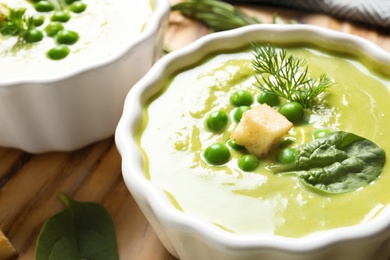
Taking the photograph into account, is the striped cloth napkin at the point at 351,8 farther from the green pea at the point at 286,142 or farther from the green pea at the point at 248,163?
the green pea at the point at 248,163

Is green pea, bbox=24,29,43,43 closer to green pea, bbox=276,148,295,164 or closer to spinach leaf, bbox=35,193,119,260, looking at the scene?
spinach leaf, bbox=35,193,119,260

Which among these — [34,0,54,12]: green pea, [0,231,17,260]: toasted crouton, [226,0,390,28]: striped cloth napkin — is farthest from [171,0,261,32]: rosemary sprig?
[0,231,17,260]: toasted crouton

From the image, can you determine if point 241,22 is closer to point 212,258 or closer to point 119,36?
point 119,36

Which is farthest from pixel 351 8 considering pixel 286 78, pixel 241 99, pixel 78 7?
pixel 78 7

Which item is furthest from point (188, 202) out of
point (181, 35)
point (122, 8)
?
point (181, 35)

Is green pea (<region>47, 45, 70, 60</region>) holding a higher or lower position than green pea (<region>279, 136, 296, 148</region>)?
lower

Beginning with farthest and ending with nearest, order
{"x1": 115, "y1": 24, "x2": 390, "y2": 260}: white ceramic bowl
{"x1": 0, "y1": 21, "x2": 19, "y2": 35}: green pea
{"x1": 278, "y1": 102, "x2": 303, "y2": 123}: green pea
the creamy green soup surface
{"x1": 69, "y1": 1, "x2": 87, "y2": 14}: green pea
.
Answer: {"x1": 69, "y1": 1, "x2": 87, "y2": 14}: green pea → {"x1": 0, "y1": 21, "x2": 19, "y2": 35}: green pea → {"x1": 278, "y1": 102, "x2": 303, "y2": 123}: green pea → the creamy green soup surface → {"x1": 115, "y1": 24, "x2": 390, "y2": 260}: white ceramic bowl
